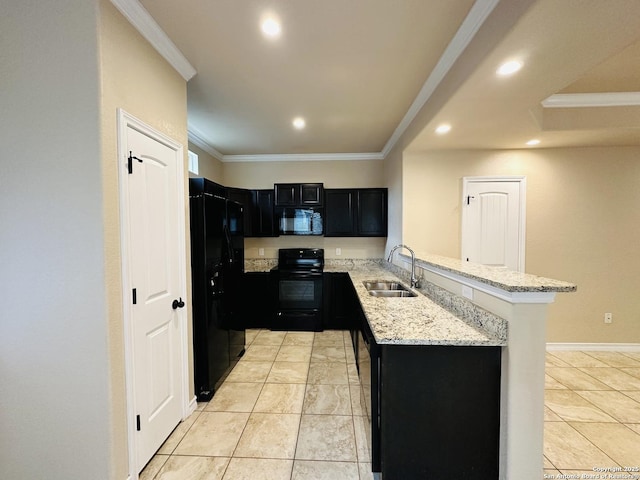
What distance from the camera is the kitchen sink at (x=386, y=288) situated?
2733mm

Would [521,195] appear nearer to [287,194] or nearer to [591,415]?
[591,415]

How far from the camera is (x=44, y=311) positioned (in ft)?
4.60

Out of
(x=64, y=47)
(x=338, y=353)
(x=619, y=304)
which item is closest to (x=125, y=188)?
(x=64, y=47)

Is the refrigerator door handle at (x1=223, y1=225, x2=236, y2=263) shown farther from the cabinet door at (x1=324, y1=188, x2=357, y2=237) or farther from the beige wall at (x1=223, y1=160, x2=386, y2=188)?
the beige wall at (x1=223, y1=160, x2=386, y2=188)

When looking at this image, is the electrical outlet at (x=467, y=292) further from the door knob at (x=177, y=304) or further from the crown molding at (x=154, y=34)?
the crown molding at (x=154, y=34)

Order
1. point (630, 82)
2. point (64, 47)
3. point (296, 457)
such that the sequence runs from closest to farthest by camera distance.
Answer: point (64, 47)
point (296, 457)
point (630, 82)

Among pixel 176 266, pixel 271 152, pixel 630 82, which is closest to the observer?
pixel 176 266

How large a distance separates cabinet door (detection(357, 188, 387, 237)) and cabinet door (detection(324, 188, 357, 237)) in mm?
95

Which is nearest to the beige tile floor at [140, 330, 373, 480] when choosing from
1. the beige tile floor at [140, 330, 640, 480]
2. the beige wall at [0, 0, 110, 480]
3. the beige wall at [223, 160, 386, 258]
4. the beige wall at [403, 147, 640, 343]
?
the beige tile floor at [140, 330, 640, 480]

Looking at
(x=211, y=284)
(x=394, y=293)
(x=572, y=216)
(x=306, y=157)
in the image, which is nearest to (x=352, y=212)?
(x=306, y=157)

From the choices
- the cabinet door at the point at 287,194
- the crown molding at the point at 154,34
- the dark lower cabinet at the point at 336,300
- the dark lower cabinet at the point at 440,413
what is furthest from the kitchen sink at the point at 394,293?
the crown molding at the point at 154,34

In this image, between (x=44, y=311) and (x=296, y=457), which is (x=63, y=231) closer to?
(x=44, y=311)

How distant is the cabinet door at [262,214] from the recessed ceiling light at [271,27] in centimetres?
268

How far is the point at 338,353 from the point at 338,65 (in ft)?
9.82
